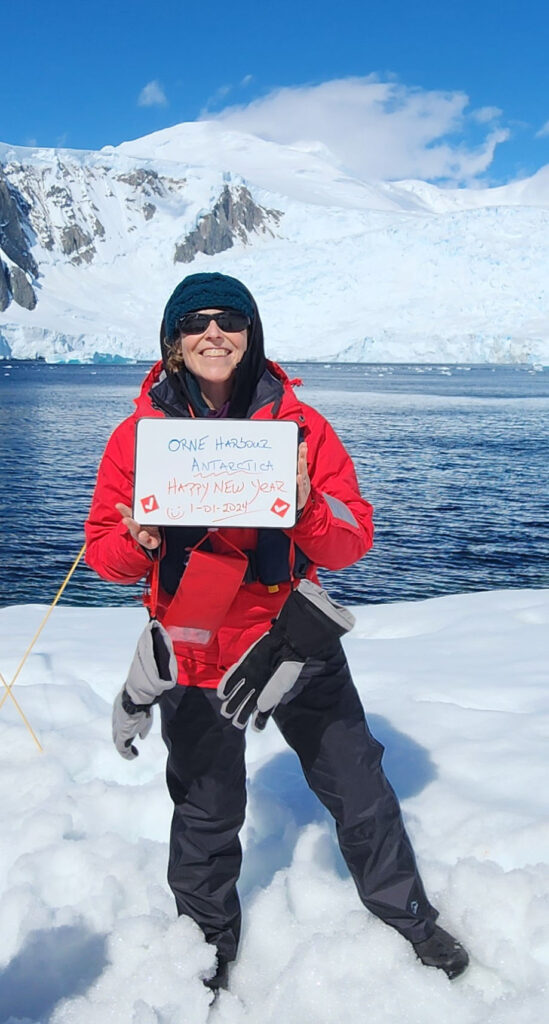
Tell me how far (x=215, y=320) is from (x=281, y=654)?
861 millimetres

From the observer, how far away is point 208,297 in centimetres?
205

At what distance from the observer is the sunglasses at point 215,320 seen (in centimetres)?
206

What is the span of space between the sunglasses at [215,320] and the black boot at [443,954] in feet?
5.59

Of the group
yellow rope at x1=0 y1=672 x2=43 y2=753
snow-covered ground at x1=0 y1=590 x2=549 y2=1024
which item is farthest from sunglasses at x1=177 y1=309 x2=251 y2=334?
yellow rope at x1=0 y1=672 x2=43 y2=753

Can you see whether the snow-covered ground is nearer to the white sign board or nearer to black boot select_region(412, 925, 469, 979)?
black boot select_region(412, 925, 469, 979)

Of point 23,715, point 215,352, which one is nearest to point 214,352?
point 215,352

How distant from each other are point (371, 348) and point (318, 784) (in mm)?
64749

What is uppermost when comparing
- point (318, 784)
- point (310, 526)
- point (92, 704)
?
point (310, 526)

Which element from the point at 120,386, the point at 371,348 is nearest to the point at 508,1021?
the point at 120,386

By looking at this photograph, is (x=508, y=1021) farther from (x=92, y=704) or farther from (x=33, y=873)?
(x=92, y=704)

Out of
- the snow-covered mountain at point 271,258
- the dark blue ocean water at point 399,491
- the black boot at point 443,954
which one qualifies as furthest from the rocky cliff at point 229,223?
the black boot at point 443,954

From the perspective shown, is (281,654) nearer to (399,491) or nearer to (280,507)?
(280,507)

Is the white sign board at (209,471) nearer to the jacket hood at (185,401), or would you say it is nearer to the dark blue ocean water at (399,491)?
the jacket hood at (185,401)

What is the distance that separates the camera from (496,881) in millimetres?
2389
